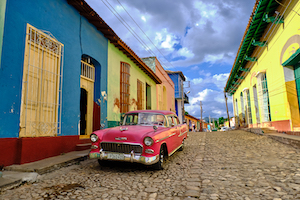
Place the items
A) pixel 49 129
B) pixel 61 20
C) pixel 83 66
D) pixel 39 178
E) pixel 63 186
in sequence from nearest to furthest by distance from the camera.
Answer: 1. pixel 63 186
2. pixel 39 178
3. pixel 49 129
4. pixel 61 20
5. pixel 83 66

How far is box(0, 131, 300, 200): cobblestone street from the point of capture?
284cm

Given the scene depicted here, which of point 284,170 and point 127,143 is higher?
point 127,143

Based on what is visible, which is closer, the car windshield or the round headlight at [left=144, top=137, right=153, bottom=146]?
the round headlight at [left=144, top=137, right=153, bottom=146]

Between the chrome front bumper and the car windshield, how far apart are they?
125 cm

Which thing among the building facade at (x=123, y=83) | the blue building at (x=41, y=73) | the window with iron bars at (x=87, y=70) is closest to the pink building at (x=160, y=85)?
the building facade at (x=123, y=83)

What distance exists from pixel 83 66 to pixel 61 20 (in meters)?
1.96

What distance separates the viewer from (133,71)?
1198cm

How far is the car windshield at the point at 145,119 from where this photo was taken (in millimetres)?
5203

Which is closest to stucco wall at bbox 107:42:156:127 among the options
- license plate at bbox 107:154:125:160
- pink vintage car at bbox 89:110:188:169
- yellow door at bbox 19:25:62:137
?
yellow door at bbox 19:25:62:137

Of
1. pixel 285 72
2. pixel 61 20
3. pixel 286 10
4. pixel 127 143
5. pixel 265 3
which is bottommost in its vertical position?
pixel 127 143

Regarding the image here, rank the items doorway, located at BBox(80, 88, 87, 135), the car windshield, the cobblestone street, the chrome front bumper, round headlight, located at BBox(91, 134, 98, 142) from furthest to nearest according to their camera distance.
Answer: doorway, located at BBox(80, 88, 87, 135)
the car windshield
round headlight, located at BBox(91, 134, 98, 142)
the chrome front bumper
the cobblestone street

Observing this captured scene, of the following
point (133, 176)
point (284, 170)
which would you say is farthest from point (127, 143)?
point (284, 170)

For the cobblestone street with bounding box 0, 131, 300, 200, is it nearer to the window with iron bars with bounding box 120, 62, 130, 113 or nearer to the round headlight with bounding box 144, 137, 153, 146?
the round headlight with bounding box 144, 137, 153, 146

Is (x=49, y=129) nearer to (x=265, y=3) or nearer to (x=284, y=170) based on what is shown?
(x=284, y=170)
